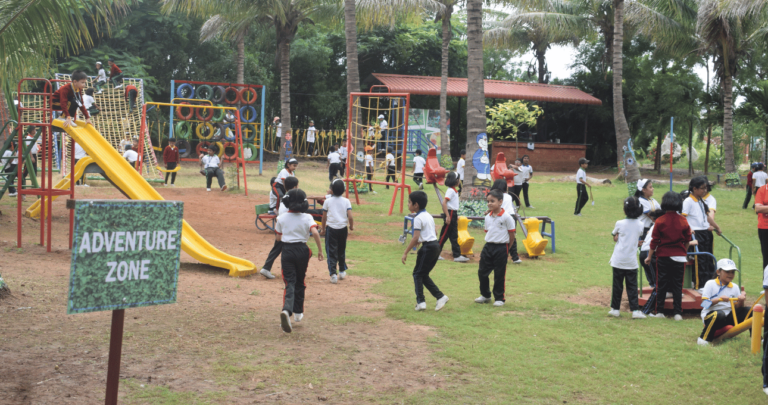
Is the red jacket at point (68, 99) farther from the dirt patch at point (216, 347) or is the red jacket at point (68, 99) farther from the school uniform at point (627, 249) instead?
the school uniform at point (627, 249)

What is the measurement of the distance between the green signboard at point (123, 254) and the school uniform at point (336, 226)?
4817mm

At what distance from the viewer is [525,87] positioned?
34000mm

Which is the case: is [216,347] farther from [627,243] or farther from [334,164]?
[334,164]

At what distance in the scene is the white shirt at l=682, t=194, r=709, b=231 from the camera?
796 cm

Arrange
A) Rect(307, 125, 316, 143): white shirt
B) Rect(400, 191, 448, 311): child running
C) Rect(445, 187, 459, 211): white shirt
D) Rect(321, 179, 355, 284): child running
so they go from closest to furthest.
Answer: Rect(400, 191, 448, 311): child running, Rect(321, 179, 355, 284): child running, Rect(445, 187, 459, 211): white shirt, Rect(307, 125, 316, 143): white shirt

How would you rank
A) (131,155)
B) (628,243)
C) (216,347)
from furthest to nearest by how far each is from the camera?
(131,155) < (628,243) < (216,347)

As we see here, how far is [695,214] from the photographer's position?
26.1ft

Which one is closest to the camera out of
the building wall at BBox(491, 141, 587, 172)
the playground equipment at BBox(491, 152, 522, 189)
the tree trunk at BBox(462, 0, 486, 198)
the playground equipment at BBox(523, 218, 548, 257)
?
the playground equipment at BBox(523, 218, 548, 257)

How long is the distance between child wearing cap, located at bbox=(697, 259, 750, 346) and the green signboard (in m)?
5.01

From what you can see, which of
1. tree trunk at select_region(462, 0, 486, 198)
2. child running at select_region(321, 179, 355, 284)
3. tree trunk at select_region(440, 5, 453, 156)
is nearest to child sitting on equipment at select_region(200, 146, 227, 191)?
tree trunk at select_region(462, 0, 486, 198)

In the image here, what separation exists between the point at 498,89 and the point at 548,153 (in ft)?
13.7

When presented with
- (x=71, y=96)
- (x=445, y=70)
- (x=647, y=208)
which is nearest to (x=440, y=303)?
(x=647, y=208)

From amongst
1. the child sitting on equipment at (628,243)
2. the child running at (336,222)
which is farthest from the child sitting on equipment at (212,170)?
the child sitting on equipment at (628,243)

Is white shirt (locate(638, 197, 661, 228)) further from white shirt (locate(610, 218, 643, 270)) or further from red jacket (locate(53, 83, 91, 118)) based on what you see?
red jacket (locate(53, 83, 91, 118))
